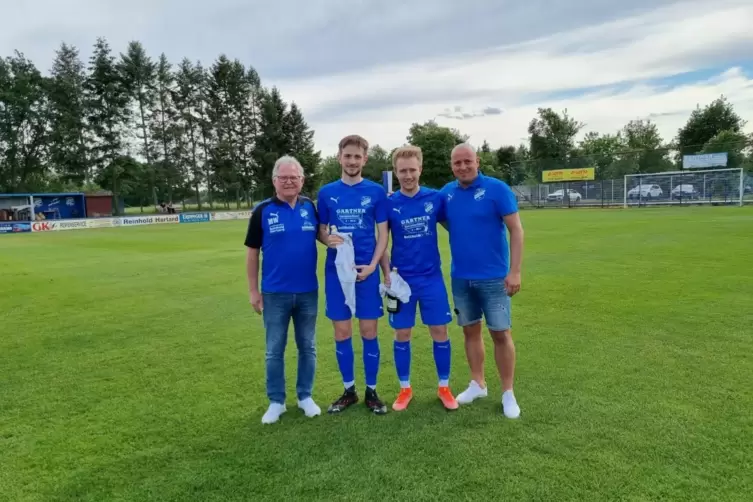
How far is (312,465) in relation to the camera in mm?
2930

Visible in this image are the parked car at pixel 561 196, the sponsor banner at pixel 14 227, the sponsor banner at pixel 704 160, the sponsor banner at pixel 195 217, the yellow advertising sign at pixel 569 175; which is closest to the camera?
the sponsor banner at pixel 14 227

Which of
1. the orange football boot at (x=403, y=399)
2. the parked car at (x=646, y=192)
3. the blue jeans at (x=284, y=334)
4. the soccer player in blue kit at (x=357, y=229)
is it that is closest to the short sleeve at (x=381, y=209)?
the soccer player in blue kit at (x=357, y=229)

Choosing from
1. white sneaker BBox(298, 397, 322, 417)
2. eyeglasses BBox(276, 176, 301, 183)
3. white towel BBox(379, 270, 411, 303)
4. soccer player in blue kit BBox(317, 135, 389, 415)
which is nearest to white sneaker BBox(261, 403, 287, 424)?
white sneaker BBox(298, 397, 322, 417)

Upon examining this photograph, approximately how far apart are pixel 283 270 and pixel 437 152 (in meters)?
54.0

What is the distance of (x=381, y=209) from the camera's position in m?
3.67

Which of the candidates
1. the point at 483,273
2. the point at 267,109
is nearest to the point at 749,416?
the point at 483,273

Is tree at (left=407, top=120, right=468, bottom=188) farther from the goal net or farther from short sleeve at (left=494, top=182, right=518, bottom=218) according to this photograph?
short sleeve at (left=494, top=182, right=518, bottom=218)

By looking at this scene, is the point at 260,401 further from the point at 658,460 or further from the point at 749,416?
the point at 749,416

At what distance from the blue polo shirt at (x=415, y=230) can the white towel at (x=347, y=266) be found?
0.35 metres

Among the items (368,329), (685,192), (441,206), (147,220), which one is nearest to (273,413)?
(368,329)

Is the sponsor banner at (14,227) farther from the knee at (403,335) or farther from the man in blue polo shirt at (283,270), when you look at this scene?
the knee at (403,335)

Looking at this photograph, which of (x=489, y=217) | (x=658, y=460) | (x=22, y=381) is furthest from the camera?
(x=22, y=381)

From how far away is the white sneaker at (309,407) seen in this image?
3634mm

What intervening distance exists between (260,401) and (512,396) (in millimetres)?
1918
